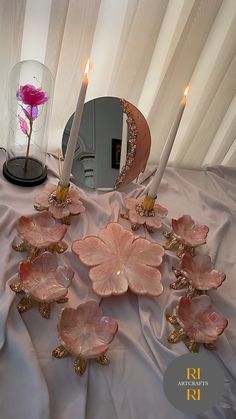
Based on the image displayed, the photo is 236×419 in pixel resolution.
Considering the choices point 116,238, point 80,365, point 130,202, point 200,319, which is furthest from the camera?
point 130,202

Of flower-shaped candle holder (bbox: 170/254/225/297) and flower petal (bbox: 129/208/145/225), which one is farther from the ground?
flower-shaped candle holder (bbox: 170/254/225/297)

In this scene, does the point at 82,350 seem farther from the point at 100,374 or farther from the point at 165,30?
the point at 165,30

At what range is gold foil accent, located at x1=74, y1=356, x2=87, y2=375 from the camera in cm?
53

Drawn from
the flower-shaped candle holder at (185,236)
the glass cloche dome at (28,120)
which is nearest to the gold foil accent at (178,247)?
the flower-shaped candle holder at (185,236)

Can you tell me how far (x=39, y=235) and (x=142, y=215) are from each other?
248 millimetres

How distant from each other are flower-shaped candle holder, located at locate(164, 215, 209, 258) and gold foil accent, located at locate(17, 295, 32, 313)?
0.32 m

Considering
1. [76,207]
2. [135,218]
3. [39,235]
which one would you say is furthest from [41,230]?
[135,218]

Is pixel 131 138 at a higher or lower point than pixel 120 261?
higher

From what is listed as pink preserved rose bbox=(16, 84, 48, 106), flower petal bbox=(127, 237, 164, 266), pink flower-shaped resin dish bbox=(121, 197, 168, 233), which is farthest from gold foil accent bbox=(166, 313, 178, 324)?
pink preserved rose bbox=(16, 84, 48, 106)

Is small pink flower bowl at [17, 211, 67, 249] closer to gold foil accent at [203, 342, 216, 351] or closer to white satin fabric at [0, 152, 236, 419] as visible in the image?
Result: white satin fabric at [0, 152, 236, 419]

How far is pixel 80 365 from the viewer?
0.53m

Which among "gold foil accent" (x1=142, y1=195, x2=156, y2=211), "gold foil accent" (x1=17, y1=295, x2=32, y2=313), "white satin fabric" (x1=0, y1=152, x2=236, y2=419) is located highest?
"gold foil accent" (x1=142, y1=195, x2=156, y2=211)

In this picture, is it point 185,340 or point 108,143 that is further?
point 108,143

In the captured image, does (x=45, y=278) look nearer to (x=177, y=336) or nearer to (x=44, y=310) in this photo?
(x=44, y=310)
